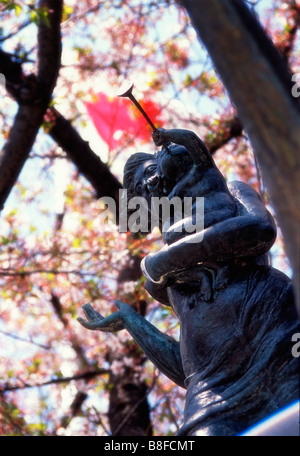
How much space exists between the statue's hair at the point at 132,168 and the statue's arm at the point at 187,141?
15.3 inches

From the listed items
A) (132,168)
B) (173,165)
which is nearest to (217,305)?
(173,165)

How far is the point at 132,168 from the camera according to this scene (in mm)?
3467

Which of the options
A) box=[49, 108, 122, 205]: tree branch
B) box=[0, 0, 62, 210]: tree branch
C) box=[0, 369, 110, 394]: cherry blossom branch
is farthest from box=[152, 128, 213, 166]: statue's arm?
box=[0, 369, 110, 394]: cherry blossom branch

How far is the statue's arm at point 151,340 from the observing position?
3045mm

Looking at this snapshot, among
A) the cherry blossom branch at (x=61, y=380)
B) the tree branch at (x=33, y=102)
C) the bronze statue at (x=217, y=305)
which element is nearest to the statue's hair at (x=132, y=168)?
the bronze statue at (x=217, y=305)

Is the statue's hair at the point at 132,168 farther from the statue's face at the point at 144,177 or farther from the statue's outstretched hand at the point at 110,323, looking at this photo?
the statue's outstretched hand at the point at 110,323

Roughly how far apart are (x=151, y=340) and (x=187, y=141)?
923 mm

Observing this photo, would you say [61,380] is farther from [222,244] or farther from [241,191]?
[222,244]

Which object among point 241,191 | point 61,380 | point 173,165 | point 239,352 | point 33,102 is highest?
point 33,102

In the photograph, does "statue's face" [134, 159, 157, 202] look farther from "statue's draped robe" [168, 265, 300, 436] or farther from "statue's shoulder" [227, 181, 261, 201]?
"statue's draped robe" [168, 265, 300, 436]

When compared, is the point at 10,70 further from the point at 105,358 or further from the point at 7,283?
the point at 105,358

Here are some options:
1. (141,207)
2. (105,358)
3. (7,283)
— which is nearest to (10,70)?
(7,283)
